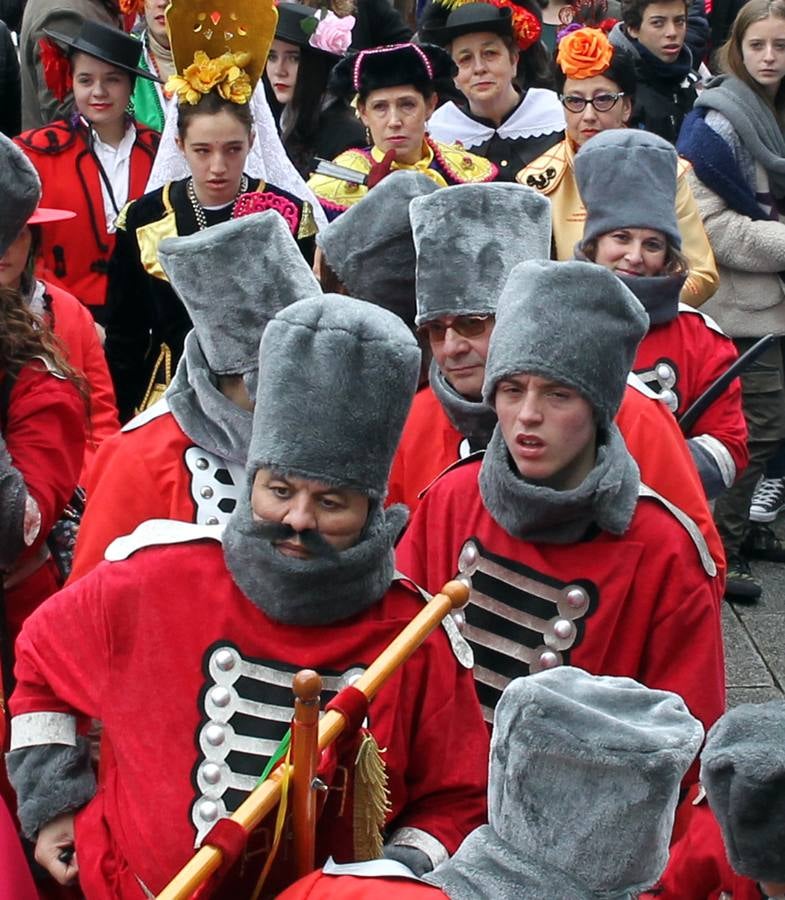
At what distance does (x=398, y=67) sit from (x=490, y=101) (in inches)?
33.6

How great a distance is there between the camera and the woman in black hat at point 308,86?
6.85 metres

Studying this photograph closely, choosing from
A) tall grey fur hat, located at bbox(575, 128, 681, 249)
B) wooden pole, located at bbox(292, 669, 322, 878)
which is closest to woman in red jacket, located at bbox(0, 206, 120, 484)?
tall grey fur hat, located at bbox(575, 128, 681, 249)

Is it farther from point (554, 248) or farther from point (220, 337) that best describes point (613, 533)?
point (554, 248)

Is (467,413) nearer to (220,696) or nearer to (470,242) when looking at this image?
(470,242)

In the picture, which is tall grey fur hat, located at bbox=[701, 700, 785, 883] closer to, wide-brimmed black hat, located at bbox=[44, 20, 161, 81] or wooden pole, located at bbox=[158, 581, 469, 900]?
wooden pole, located at bbox=[158, 581, 469, 900]

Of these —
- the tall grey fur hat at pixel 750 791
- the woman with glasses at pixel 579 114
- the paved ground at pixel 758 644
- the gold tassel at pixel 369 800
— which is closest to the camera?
the tall grey fur hat at pixel 750 791

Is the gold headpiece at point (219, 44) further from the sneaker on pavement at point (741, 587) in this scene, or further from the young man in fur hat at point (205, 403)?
the sneaker on pavement at point (741, 587)

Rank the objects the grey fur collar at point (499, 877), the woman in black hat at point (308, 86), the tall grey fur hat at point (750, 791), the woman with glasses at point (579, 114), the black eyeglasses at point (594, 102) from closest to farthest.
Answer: the grey fur collar at point (499, 877)
the tall grey fur hat at point (750, 791)
the woman with glasses at point (579, 114)
the black eyeglasses at point (594, 102)
the woman in black hat at point (308, 86)

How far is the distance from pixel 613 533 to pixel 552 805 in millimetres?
1279

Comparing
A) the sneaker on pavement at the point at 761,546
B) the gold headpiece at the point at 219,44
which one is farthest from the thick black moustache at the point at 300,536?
the sneaker on pavement at the point at 761,546

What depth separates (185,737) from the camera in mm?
2820

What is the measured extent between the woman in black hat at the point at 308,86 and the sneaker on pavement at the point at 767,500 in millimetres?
2207

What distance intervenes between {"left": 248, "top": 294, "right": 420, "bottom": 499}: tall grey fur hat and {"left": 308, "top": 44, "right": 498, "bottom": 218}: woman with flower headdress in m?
3.11

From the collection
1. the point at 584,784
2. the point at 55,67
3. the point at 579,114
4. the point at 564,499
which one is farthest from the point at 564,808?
the point at 55,67
